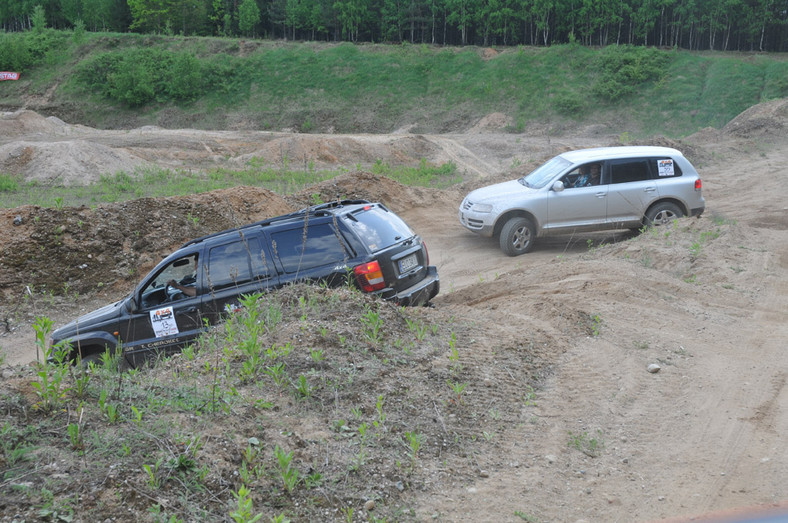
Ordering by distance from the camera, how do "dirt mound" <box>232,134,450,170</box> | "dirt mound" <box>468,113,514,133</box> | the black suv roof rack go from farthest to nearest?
"dirt mound" <box>468,113,514,133</box>
"dirt mound" <box>232,134,450,170</box>
the black suv roof rack

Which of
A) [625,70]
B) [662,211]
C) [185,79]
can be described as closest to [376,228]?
[662,211]

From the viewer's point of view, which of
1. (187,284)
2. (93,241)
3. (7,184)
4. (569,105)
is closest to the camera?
(187,284)

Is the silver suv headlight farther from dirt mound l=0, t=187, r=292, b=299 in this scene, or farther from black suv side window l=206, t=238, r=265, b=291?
black suv side window l=206, t=238, r=265, b=291

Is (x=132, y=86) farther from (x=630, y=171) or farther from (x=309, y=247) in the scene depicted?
(x=309, y=247)

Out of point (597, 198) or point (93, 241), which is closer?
point (93, 241)

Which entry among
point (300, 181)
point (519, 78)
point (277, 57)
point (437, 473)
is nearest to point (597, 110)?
point (519, 78)

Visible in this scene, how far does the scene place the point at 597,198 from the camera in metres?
12.6

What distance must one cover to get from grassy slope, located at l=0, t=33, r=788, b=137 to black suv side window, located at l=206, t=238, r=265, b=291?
1416 inches

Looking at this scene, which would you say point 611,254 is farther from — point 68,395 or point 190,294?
point 68,395

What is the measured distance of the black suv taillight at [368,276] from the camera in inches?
287

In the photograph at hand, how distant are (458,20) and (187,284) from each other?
5346 cm

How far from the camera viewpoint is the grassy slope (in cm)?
4225

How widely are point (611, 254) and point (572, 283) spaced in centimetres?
236

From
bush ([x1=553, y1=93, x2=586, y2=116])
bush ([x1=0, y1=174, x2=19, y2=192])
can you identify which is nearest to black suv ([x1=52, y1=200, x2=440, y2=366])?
bush ([x1=0, y1=174, x2=19, y2=192])
